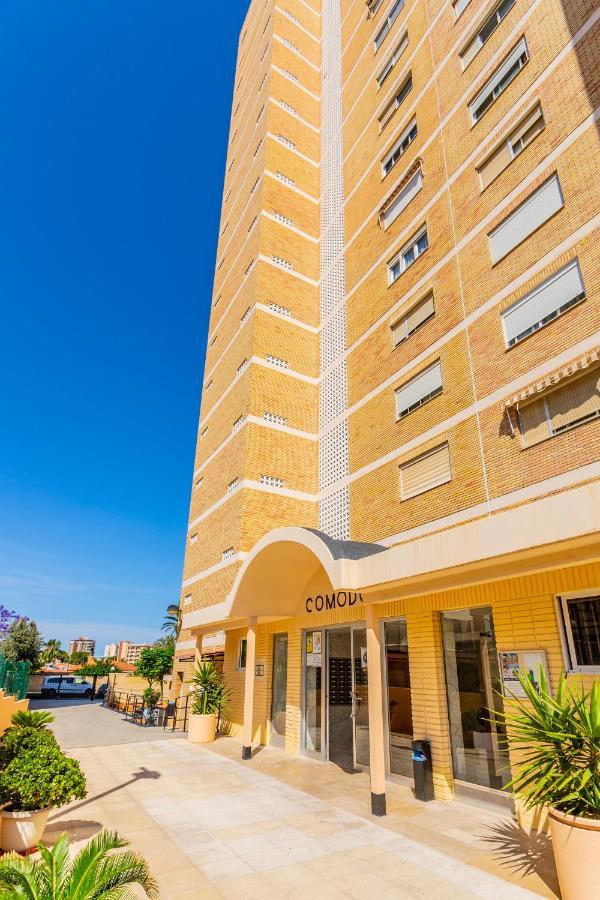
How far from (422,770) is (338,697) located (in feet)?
11.5

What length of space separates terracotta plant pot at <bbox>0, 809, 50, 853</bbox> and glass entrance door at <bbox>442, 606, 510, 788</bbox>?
659cm

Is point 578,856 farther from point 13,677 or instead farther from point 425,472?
point 13,677

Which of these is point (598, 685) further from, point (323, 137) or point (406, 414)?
point (323, 137)

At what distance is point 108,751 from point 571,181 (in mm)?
17328

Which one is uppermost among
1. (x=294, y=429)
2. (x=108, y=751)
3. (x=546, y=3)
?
(x=546, y=3)

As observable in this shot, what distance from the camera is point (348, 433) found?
1595cm

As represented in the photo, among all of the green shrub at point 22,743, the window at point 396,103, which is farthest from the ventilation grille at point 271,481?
the window at point 396,103

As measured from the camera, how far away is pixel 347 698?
38.7 ft

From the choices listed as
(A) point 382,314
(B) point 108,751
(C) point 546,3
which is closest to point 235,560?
(B) point 108,751

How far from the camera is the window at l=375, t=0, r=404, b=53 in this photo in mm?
18797

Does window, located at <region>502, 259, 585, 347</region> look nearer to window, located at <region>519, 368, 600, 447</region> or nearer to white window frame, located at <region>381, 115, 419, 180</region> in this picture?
window, located at <region>519, 368, 600, 447</region>

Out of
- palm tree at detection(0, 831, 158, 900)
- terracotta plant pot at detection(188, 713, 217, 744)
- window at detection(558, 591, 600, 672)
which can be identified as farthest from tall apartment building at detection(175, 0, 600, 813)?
palm tree at detection(0, 831, 158, 900)

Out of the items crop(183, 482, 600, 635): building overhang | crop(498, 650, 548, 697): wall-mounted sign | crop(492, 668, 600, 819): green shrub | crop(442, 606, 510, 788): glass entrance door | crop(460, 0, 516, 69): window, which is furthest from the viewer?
crop(460, 0, 516, 69): window

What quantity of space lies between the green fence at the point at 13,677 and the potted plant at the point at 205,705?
5464 mm
